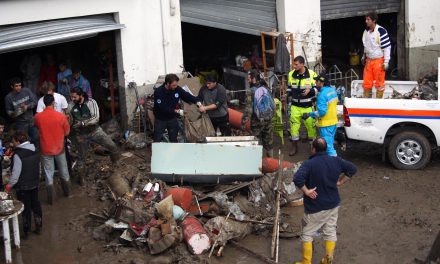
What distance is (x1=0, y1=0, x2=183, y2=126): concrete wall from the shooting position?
45.5ft

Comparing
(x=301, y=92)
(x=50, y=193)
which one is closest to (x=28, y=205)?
(x=50, y=193)

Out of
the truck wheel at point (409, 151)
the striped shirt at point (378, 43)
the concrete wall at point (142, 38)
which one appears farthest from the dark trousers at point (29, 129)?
the striped shirt at point (378, 43)

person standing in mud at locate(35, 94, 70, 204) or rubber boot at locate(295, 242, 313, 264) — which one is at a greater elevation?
person standing in mud at locate(35, 94, 70, 204)

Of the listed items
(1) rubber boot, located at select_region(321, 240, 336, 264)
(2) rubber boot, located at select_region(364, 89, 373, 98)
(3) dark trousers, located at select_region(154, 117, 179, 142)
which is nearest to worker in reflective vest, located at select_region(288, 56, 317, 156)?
(2) rubber boot, located at select_region(364, 89, 373, 98)

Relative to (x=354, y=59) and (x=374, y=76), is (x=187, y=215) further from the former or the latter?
(x=354, y=59)

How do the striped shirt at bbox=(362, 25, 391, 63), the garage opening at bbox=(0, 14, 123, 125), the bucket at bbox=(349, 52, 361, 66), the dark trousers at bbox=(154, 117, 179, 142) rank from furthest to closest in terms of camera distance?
1. the bucket at bbox=(349, 52, 361, 66)
2. the striped shirt at bbox=(362, 25, 391, 63)
3. the garage opening at bbox=(0, 14, 123, 125)
4. the dark trousers at bbox=(154, 117, 179, 142)

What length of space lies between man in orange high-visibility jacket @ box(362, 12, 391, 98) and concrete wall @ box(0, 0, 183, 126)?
4.17 metres

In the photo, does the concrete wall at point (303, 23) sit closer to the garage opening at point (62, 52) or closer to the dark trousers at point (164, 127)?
the garage opening at point (62, 52)

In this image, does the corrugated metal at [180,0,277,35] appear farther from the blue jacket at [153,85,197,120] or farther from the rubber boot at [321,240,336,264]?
the rubber boot at [321,240,336,264]

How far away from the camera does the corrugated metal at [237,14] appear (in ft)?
52.0

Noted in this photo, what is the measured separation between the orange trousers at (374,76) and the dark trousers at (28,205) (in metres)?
6.74

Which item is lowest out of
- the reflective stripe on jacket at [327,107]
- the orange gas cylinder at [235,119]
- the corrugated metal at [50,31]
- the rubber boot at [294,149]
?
the rubber boot at [294,149]

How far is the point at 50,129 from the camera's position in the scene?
412 inches

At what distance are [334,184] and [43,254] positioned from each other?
414 centimetres
